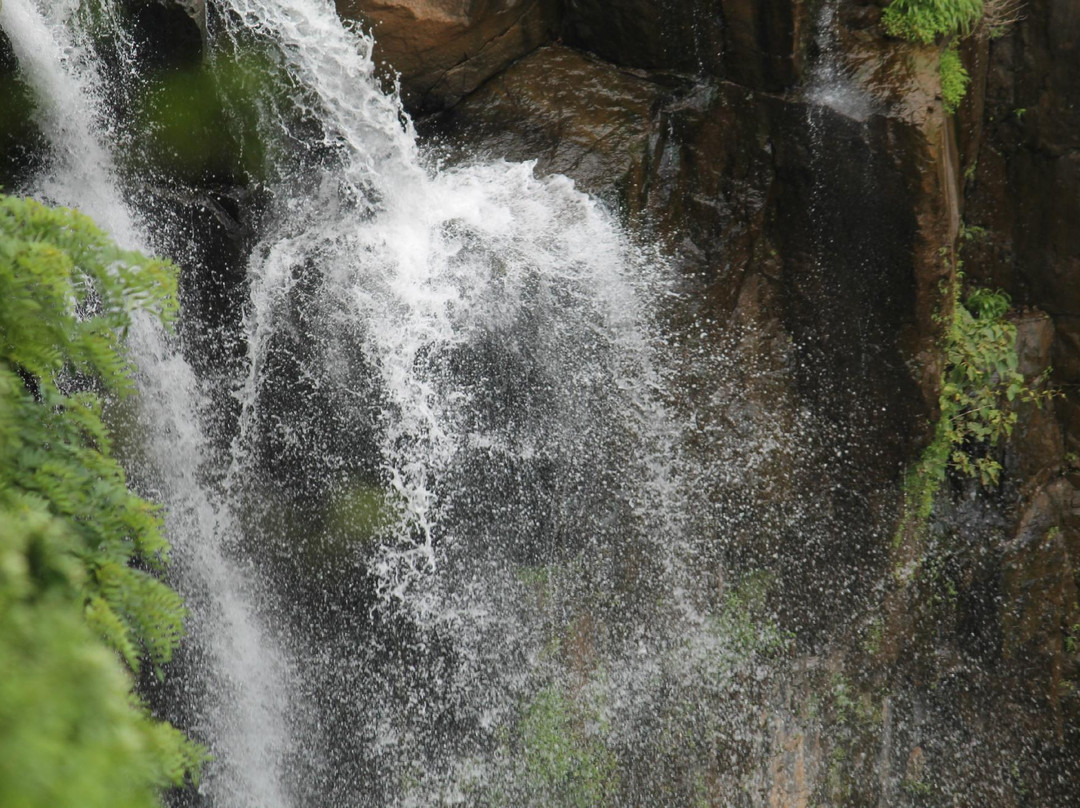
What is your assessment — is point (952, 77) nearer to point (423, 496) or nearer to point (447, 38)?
point (447, 38)

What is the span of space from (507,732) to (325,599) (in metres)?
1.24

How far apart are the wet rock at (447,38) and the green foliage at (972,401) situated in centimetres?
281

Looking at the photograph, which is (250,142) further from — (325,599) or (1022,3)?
(1022,3)

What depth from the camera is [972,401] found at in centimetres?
500

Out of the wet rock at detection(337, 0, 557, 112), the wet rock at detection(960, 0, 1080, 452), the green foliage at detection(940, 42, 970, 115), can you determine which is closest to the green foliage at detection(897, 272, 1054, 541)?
the wet rock at detection(960, 0, 1080, 452)

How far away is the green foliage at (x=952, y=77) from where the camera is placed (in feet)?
15.0

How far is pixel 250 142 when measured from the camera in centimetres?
484

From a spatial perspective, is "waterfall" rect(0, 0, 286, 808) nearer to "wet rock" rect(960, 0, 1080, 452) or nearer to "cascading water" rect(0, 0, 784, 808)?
"cascading water" rect(0, 0, 784, 808)

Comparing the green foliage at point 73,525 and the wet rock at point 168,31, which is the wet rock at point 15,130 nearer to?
the wet rock at point 168,31

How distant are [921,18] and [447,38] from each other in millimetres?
2464

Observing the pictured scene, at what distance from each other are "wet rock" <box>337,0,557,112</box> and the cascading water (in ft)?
0.52

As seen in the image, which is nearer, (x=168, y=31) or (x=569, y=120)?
(x=168, y=31)

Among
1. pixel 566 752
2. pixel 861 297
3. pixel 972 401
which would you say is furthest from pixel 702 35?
pixel 566 752

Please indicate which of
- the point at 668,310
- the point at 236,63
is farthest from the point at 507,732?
the point at 236,63
